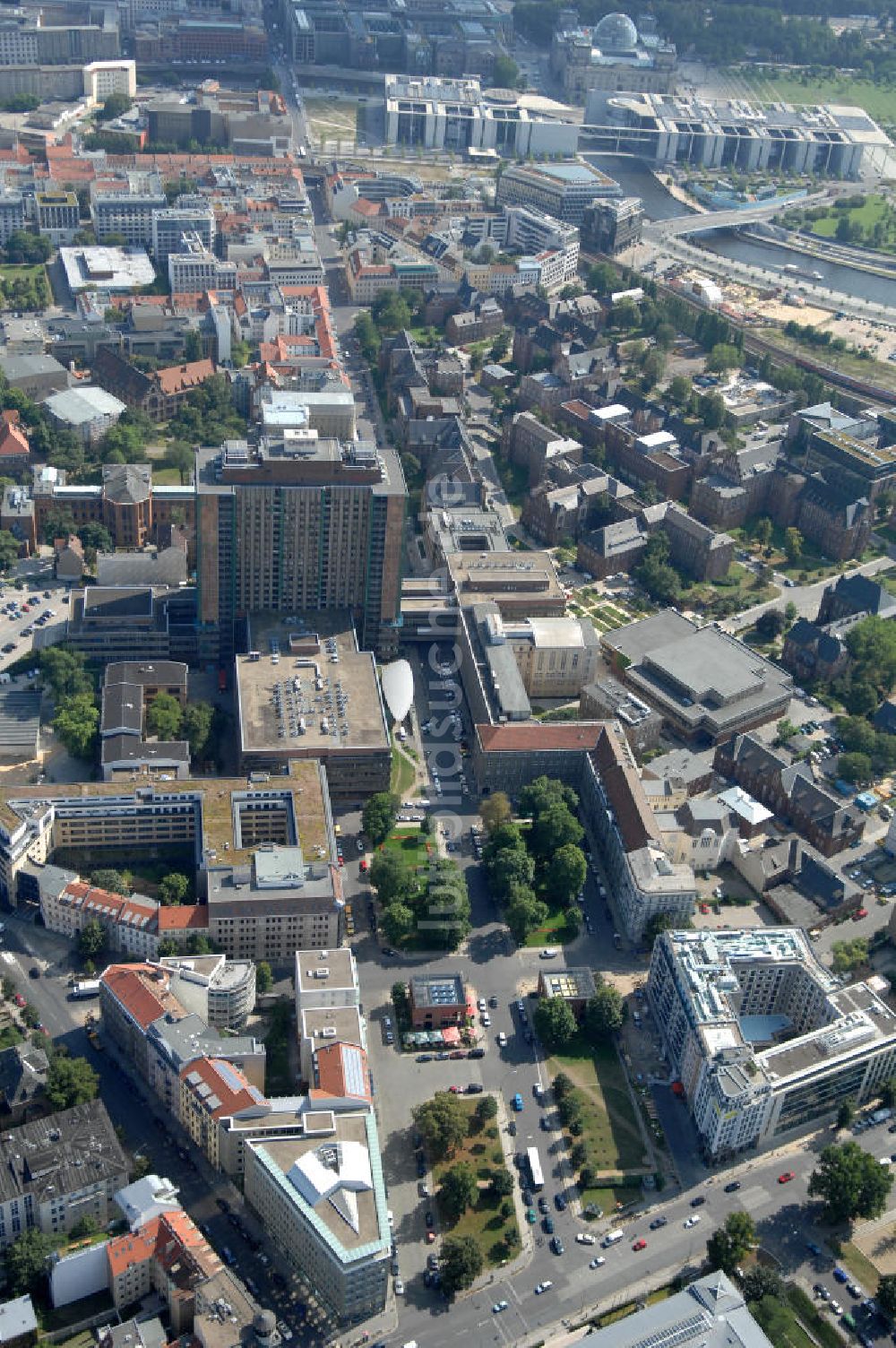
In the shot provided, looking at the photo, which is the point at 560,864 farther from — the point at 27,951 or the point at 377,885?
the point at 27,951

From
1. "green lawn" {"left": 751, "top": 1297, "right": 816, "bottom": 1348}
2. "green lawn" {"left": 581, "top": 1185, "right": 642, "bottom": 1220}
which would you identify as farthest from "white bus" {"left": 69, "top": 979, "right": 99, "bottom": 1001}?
"green lawn" {"left": 751, "top": 1297, "right": 816, "bottom": 1348}

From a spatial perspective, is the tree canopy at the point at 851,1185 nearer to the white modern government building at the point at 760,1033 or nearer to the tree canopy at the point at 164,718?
the white modern government building at the point at 760,1033

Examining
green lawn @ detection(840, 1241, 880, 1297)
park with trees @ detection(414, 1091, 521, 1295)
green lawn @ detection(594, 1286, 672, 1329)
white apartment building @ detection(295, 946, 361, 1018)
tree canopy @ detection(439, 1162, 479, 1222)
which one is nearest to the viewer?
green lawn @ detection(594, 1286, 672, 1329)

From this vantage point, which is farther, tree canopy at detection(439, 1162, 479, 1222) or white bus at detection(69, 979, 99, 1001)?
white bus at detection(69, 979, 99, 1001)

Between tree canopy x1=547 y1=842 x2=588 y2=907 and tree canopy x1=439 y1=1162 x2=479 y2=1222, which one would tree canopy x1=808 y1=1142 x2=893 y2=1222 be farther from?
tree canopy x1=547 y1=842 x2=588 y2=907

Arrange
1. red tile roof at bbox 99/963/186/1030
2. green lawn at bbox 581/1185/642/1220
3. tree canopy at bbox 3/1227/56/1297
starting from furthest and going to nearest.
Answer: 1. red tile roof at bbox 99/963/186/1030
2. green lawn at bbox 581/1185/642/1220
3. tree canopy at bbox 3/1227/56/1297

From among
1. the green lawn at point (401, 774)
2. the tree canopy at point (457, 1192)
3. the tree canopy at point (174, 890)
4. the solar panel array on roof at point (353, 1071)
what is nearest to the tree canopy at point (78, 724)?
the tree canopy at point (174, 890)

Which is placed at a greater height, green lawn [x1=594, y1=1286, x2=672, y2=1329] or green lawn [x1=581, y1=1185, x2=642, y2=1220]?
green lawn [x1=581, y1=1185, x2=642, y2=1220]
